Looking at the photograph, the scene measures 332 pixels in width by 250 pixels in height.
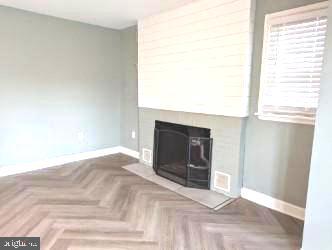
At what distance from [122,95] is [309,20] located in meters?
3.21

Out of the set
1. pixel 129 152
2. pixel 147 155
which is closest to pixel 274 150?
pixel 147 155

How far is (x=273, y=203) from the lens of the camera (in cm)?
258

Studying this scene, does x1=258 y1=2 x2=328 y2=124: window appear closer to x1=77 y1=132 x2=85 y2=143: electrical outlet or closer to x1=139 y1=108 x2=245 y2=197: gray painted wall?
x1=139 y1=108 x2=245 y2=197: gray painted wall

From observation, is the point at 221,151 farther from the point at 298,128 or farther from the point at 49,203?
the point at 49,203

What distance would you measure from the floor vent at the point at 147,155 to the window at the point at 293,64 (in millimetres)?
1887

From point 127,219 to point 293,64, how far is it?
7.27 feet

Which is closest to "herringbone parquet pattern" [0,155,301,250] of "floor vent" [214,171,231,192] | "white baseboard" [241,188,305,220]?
"white baseboard" [241,188,305,220]

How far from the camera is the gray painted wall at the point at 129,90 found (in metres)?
4.21

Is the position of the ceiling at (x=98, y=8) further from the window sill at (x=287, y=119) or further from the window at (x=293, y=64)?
the window sill at (x=287, y=119)

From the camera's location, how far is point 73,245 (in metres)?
1.91

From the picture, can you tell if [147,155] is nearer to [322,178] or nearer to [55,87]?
[55,87]

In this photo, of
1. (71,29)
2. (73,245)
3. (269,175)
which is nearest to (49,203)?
(73,245)

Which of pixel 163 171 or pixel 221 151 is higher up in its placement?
pixel 221 151

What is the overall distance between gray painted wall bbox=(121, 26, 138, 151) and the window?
233 centimetres
